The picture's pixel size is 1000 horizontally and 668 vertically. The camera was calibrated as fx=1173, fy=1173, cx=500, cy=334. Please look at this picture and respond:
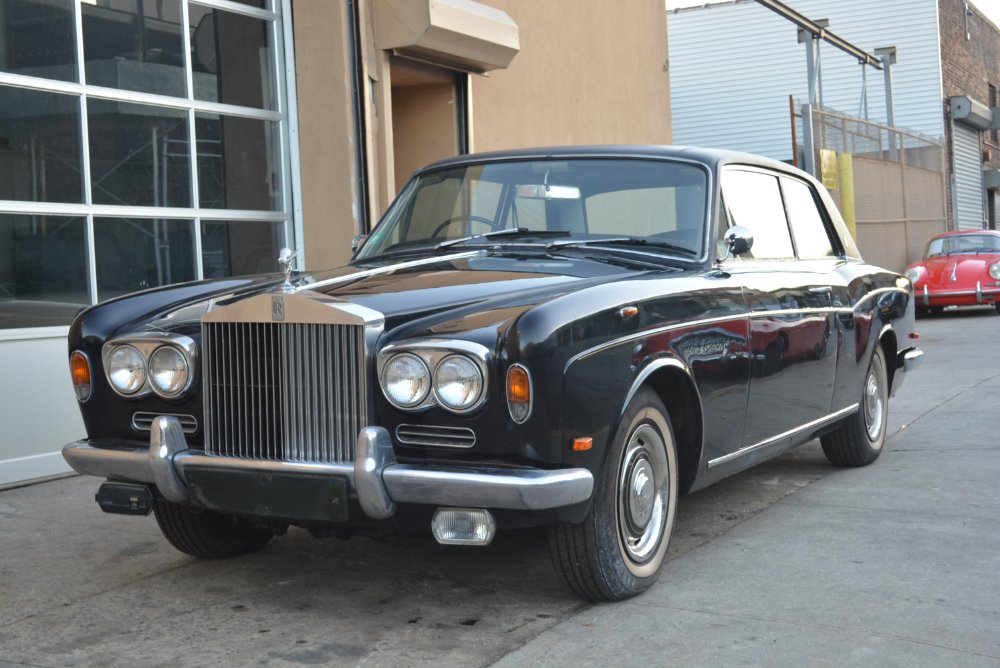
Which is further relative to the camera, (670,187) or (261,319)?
(670,187)

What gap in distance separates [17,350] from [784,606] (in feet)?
15.1

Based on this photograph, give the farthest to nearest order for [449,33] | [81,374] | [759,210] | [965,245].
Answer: [965,245]
[449,33]
[759,210]
[81,374]

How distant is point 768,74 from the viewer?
32.4 m

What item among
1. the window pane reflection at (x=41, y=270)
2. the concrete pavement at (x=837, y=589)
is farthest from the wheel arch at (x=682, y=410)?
the window pane reflection at (x=41, y=270)

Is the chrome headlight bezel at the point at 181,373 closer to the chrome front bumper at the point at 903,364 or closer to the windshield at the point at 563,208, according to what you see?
the windshield at the point at 563,208

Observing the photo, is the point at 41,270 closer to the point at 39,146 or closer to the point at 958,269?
the point at 39,146

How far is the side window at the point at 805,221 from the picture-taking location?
19.3 feet

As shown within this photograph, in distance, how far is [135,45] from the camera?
768 centimetres

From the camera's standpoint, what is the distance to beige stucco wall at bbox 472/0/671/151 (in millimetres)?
11484

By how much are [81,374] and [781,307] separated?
288 cm

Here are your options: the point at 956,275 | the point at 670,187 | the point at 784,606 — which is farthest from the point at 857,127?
the point at 784,606

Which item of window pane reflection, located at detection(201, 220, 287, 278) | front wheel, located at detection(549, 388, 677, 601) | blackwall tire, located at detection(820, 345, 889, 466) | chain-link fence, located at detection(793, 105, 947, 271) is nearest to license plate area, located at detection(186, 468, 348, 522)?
front wheel, located at detection(549, 388, 677, 601)

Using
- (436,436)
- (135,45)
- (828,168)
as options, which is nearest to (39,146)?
(135,45)

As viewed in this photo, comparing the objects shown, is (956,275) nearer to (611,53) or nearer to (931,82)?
(611,53)
